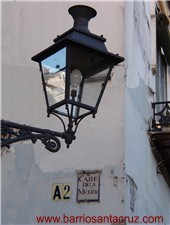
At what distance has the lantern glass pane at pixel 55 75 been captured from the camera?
3852 millimetres

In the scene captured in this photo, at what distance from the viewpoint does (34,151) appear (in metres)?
6.50

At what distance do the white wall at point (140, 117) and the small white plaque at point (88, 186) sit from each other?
343 millimetres

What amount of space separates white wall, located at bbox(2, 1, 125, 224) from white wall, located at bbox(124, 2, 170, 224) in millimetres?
154

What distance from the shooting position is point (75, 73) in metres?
3.88

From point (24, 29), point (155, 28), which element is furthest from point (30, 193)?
point (155, 28)

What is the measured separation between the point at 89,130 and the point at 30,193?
3.34 ft

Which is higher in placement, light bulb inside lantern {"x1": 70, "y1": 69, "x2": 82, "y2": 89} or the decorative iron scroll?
light bulb inside lantern {"x1": 70, "y1": 69, "x2": 82, "y2": 89}

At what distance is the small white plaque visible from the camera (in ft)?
19.5

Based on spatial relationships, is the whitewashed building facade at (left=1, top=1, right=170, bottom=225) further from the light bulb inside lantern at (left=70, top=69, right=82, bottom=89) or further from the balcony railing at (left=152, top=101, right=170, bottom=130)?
the light bulb inside lantern at (left=70, top=69, right=82, bottom=89)

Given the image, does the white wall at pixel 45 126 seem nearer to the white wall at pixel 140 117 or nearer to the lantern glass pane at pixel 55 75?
the white wall at pixel 140 117

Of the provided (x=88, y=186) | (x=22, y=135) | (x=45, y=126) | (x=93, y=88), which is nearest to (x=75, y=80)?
(x=93, y=88)

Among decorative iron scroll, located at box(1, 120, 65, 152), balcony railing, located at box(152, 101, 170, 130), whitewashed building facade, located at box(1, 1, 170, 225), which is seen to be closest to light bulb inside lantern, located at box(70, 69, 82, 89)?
decorative iron scroll, located at box(1, 120, 65, 152)

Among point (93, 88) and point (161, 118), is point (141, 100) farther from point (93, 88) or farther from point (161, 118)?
point (93, 88)

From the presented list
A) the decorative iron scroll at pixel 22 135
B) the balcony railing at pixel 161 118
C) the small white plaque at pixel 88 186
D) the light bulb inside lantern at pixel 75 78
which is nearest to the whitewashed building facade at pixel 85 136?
the small white plaque at pixel 88 186
